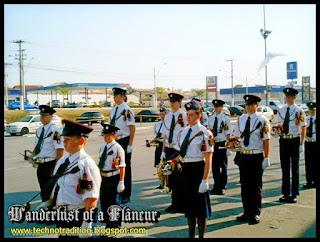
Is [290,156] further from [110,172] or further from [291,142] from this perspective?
[110,172]

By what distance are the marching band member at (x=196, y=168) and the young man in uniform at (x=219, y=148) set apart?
330 centimetres

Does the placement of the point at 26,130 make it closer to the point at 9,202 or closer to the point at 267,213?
the point at 9,202

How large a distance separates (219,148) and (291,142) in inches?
70.2

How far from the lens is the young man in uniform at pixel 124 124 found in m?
7.67

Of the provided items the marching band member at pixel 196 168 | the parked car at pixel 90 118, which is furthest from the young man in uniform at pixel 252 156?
the parked car at pixel 90 118

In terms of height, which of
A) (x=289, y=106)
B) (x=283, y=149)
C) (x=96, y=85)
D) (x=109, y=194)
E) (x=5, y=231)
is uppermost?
(x=96, y=85)

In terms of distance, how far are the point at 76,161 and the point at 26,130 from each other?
23308 millimetres

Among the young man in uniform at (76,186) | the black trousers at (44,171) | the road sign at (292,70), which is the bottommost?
the black trousers at (44,171)

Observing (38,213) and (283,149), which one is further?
(283,149)

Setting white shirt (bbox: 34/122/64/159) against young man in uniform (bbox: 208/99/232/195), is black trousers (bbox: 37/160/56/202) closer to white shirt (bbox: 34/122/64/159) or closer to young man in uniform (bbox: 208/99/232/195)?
white shirt (bbox: 34/122/64/159)

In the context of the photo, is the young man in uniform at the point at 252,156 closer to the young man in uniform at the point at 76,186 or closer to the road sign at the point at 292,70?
the young man in uniform at the point at 76,186

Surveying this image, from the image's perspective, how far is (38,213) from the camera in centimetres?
423

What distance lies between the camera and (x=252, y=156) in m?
6.66

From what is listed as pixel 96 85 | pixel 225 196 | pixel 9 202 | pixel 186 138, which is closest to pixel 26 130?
pixel 9 202
